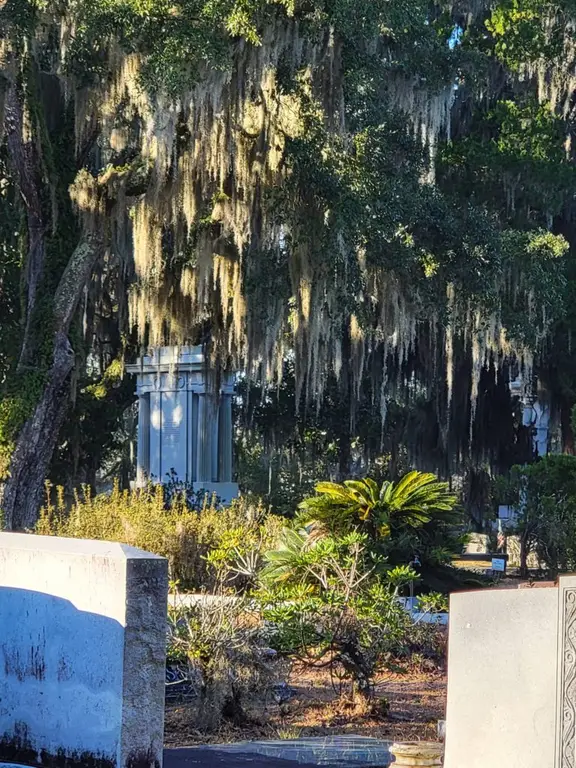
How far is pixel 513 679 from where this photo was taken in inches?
221

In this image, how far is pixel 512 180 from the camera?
2414cm

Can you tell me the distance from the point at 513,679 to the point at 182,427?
20890 millimetres

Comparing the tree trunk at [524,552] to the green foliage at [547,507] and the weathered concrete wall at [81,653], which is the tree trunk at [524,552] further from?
the weathered concrete wall at [81,653]

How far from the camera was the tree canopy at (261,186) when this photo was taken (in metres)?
16.2

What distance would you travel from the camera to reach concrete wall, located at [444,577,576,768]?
537 centimetres

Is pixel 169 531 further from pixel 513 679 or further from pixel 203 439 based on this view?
pixel 203 439

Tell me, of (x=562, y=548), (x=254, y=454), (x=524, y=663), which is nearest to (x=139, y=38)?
(x=562, y=548)

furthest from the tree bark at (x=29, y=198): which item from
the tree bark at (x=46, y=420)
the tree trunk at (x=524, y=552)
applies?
the tree trunk at (x=524, y=552)

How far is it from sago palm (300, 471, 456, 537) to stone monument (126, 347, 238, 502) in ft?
42.0

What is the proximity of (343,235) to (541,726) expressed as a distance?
12338mm

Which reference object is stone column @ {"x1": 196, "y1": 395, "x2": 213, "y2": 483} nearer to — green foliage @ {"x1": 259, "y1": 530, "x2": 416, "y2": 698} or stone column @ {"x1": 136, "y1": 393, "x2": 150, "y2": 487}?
stone column @ {"x1": 136, "y1": 393, "x2": 150, "y2": 487}

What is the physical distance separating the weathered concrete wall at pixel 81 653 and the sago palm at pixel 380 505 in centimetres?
564

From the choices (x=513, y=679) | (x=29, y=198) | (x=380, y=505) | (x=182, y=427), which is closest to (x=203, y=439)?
(x=182, y=427)

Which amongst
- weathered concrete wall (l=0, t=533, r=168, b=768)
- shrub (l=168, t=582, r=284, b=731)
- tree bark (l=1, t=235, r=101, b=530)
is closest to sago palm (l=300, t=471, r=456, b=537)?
shrub (l=168, t=582, r=284, b=731)
